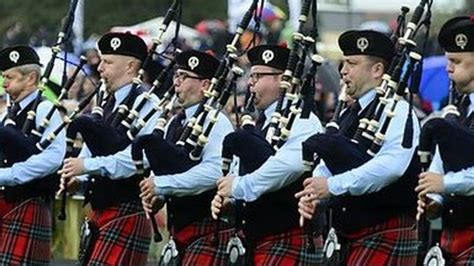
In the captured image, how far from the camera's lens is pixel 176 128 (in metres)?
11.2

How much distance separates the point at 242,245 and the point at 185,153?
64 cm

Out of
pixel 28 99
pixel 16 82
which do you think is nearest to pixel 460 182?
pixel 28 99

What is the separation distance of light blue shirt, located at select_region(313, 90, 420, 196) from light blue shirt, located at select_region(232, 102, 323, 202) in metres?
0.49

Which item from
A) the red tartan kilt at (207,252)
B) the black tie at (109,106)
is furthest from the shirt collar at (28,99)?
the red tartan kilt at (207,252)

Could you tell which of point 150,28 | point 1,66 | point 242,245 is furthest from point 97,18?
point 242,245

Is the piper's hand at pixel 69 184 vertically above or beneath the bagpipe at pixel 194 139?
beneath

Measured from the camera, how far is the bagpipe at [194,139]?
10.8 metres

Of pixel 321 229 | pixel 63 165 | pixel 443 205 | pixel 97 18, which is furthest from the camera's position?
pixel 97 18

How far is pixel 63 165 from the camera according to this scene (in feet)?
37.7

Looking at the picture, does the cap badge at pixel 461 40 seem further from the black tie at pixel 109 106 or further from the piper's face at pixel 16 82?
the piper's face at pixel 16 82

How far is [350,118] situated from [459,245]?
1026 mm

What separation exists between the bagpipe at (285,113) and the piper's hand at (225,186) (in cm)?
10

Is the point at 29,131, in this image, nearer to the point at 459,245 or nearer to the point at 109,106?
the point at 109,106

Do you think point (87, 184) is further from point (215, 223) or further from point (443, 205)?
point (443, 205)
